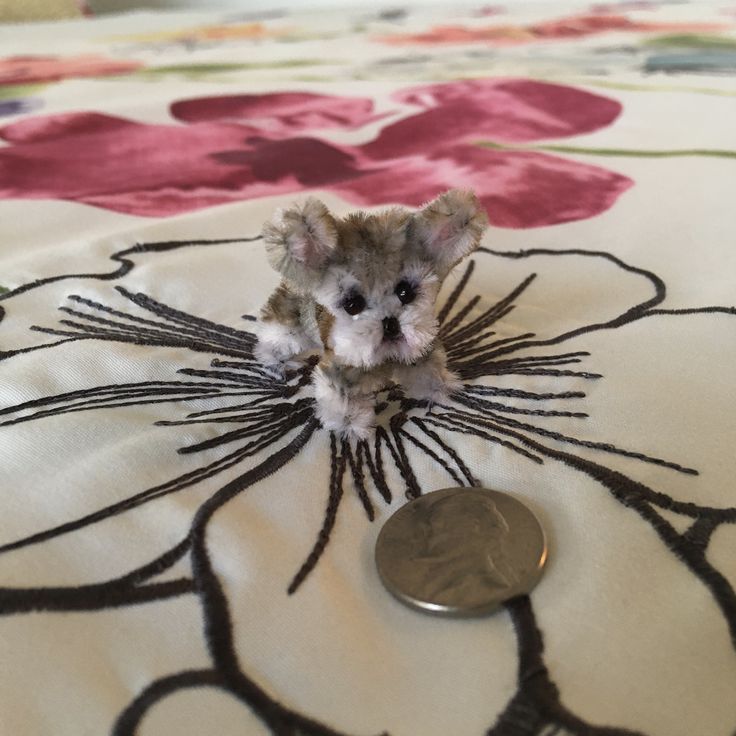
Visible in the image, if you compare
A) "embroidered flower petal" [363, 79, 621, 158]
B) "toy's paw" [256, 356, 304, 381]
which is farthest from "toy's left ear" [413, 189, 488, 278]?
"embroidered flower petal" [363, 79, 621, 158]

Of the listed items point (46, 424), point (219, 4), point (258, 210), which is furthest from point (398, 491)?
point (219, 4)

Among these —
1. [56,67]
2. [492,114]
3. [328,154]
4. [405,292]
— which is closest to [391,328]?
[405,292]

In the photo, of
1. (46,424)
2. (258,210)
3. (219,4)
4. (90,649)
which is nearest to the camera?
(90,649)

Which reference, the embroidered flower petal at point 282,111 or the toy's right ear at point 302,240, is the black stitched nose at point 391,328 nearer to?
the toy's right ear at point 302,240

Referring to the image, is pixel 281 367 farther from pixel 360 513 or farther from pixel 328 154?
pixel 328 154

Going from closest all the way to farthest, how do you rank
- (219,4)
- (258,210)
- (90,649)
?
(90,649) < (258,210) < (219,4)

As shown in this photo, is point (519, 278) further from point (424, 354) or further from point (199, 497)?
point (199, 497)

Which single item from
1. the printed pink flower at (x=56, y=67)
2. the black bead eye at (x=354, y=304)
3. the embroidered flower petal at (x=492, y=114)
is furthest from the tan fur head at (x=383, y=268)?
the printed pink flower at (x=56, y=67)
